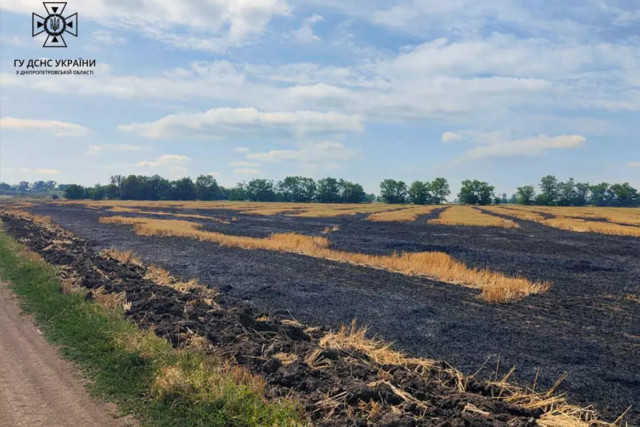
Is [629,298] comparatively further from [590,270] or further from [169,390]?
[169,390]

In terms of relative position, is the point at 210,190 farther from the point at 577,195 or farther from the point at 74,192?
the point at 577,195

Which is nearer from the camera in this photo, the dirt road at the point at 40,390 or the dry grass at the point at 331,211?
the dirt road at the point at 40,390

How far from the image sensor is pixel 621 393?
25.0 feet

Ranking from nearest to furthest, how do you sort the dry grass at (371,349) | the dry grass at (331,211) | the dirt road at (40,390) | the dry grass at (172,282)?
the dirt road at (40,390) < the dry grass at (371,349) < the dry grass at (172,282) < the dry grass at (331,211)

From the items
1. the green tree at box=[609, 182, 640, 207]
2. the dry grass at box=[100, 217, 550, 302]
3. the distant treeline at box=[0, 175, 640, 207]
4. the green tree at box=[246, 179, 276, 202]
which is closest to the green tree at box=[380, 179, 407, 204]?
the distant treeline at box=[0, 175, 640, 207]

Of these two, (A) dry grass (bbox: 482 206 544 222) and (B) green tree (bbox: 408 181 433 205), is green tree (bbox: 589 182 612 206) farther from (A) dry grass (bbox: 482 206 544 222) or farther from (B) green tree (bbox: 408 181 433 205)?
(A) dry grass (bbox: 482 206 544 222)

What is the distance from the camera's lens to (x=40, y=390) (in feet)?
21.9

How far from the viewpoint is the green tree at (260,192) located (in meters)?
168

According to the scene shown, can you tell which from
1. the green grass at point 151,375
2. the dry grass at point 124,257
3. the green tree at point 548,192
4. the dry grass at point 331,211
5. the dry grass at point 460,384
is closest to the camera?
the green grass at point 151,375

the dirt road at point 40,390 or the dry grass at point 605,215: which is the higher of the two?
the dry grass at point 605,215

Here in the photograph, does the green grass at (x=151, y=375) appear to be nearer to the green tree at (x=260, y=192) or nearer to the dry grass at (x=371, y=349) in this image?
the dry grass at (x=371, y=349)

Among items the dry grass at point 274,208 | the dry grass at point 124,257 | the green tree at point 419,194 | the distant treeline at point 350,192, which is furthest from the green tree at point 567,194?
the dry grass at point 124,257

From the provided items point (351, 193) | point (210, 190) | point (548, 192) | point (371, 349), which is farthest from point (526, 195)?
point (371, 349)

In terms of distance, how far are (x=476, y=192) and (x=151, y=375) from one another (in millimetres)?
154275
